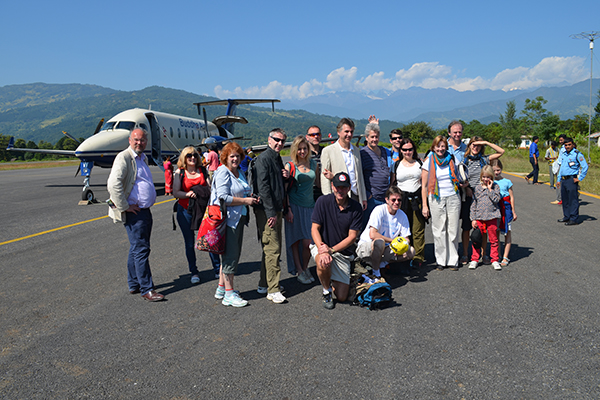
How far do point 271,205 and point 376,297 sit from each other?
1.60 metres

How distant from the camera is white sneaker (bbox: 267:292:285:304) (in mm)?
4676

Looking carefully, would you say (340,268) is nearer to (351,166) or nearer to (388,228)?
(388,228)

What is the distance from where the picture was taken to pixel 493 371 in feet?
10.3

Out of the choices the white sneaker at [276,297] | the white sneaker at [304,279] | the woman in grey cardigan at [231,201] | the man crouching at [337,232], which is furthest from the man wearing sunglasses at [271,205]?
the white sneaker at [304,279]

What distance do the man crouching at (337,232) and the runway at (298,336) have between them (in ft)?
0.89

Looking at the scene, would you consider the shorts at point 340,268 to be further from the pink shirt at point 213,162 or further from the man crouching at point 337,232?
the pink shirt at point 213,162

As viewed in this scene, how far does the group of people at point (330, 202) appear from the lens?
183 inches

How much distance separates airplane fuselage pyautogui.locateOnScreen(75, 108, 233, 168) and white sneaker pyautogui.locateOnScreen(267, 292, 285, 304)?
1355 cm

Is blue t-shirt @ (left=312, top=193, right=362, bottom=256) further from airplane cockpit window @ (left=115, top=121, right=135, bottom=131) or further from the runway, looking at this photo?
airplane cockpit window @ (left=115, top=121, right=135, bottom=131)

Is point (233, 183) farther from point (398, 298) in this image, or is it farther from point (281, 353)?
point (398, 298)

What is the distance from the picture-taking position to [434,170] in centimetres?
577

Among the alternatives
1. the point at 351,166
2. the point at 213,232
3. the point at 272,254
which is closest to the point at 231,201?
the point at 213,232

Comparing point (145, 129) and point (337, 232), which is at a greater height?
point (145, 129)

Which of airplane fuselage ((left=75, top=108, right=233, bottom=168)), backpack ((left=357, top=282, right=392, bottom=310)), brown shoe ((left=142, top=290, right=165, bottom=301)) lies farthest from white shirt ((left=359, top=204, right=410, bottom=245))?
airplane fuselage ((left=75, top=108, right=233, bottom=168))
